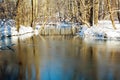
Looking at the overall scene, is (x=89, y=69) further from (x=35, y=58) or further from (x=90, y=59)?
(x=35, y=58)

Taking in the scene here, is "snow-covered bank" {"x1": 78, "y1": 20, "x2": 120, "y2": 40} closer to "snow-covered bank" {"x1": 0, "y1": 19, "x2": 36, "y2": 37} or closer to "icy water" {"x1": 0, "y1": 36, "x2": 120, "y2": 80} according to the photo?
"snow-covered bank" {"x1": 0, "y1": 19, "x2": 36, "y2": 37}

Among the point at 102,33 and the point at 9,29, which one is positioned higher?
the point at 9,29

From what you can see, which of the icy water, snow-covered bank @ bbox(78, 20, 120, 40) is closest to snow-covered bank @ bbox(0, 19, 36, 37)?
snow-covered bank @ bbox(78, 20, 120, 40)

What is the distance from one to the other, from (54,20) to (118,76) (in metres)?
70.5

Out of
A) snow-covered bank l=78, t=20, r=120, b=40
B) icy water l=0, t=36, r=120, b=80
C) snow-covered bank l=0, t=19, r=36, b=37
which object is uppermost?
snow-covered bank l=0, t=19, r=36, b=37

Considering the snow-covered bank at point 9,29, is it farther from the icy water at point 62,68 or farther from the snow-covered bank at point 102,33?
the icy water at point 62,68

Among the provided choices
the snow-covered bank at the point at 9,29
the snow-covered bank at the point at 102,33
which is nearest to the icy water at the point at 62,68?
the snow-covered bank at the point at 102,33

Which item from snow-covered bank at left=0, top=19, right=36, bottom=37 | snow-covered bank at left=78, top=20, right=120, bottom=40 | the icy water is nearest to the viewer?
the icy water

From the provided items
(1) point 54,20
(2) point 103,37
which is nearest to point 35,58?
(2) point 103,37

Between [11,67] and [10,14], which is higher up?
[10,14]

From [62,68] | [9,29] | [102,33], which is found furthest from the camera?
[9,29]

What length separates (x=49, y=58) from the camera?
1638 centimetres

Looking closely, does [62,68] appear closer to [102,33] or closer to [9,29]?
[102,33]

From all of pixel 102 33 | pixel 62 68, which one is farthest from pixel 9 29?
pixel 62 68
